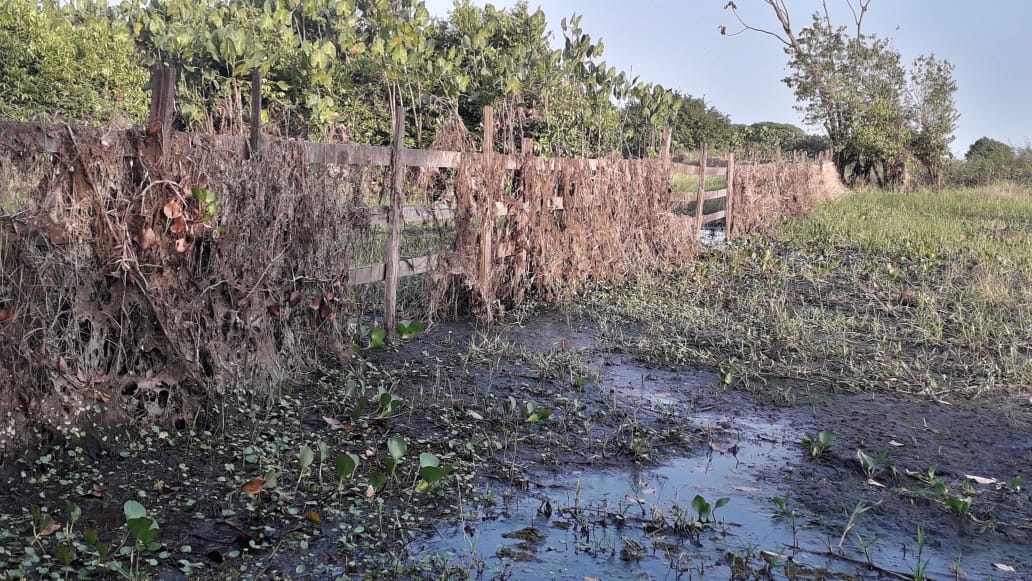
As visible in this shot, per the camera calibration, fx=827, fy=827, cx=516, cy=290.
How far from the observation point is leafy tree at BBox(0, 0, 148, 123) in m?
18.8

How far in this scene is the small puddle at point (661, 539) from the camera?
10.5 feet

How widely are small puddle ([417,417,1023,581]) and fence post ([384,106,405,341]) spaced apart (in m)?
3.14

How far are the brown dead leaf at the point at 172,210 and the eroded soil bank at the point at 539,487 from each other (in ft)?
3.72

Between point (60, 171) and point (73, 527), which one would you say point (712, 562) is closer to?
point (73, 527)

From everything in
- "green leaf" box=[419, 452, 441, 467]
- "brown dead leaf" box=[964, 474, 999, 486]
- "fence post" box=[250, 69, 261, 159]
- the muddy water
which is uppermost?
"fence post" box=[250, 69, 261, 159]

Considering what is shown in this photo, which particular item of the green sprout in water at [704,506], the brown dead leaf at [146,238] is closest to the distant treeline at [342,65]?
the brown dead leaf at [146,238]

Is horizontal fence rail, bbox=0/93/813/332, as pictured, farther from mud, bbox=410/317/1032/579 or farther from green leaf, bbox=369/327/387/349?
mud, bbox=410/317/1032/579

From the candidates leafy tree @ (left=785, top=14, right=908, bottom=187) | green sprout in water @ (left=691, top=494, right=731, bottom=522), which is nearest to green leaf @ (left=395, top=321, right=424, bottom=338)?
green sprout in water @ (left=691, top=494, right=731, bottom=522)

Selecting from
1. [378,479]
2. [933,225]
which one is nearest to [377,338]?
[378,479]

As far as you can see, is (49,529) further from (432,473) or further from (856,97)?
Result: (856,97)

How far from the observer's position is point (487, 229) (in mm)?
7992

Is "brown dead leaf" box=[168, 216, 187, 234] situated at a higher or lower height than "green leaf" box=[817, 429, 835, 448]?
higher

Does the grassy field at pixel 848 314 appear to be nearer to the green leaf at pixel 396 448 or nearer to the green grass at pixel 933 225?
the green grass at pixel 933 225

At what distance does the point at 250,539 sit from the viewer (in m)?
3.28
